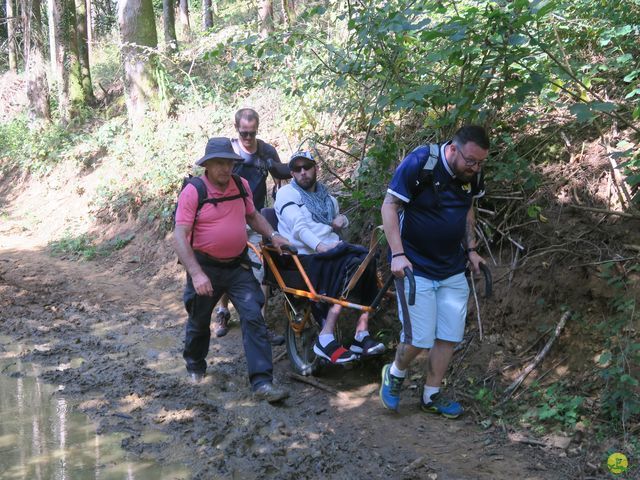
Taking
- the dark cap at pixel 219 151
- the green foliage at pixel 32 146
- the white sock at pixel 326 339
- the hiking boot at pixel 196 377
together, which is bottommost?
the hiking boot at pixel 196 377

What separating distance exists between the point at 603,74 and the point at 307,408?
434 cm

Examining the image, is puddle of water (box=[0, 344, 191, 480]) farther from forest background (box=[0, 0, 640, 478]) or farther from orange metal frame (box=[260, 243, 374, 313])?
forest background (box=[0, 0, 640, 478])

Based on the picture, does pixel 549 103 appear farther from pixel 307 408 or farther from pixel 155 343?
pixel 155 343

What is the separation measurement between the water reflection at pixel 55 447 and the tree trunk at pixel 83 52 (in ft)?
54.0

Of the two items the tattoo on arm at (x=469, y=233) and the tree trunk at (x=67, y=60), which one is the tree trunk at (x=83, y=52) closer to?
the tree trunk at (x=67, y=60)

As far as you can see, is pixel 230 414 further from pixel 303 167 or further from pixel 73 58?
pixel 73 58

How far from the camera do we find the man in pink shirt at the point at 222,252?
16.6 feet

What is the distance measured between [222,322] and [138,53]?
855cm

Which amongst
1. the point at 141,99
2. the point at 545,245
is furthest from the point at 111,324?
the point at 141,99

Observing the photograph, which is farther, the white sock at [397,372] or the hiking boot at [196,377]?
the hiking boot at [196,377]

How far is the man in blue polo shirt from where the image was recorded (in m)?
4.46

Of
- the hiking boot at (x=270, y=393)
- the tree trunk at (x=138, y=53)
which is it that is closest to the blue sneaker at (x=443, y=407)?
the hiking boot at (x=270, y=393)

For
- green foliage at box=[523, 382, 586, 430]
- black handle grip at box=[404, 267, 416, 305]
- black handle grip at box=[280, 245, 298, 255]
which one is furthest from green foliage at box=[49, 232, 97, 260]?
green foliage at box=[523, 382, 586, 430]

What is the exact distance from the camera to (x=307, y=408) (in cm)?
521
